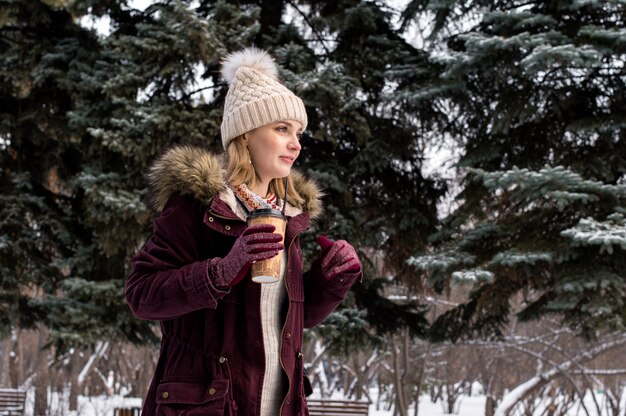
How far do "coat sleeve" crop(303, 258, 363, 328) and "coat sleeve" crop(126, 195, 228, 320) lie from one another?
440mm

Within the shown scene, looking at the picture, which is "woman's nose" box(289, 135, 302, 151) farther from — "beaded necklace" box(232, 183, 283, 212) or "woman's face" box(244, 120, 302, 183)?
"beaded necklace" box(232, 183, 283, 212)

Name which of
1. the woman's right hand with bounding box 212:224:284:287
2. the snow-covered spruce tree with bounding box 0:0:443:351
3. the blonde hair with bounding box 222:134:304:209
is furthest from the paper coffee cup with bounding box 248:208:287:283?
the snow-covered spruce tree with bounding box 0:0:443:351

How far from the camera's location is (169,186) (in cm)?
230

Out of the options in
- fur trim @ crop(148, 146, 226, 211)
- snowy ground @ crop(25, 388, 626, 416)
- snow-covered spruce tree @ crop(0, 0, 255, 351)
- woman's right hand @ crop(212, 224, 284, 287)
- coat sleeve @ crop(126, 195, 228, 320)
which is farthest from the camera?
snowy ground @ crop(25, 388, 626, 416)

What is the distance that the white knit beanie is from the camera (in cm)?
239

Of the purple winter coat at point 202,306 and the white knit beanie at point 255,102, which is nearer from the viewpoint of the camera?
the purple winter coat at point 202,306

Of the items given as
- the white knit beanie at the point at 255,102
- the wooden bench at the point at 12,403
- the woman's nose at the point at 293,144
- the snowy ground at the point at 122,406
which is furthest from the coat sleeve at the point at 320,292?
the wooden bench at the point at 12,403

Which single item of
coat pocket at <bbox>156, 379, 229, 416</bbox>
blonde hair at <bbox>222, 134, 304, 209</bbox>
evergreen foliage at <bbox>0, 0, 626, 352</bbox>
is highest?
evergreen foliage at <bbox>0, 0, 626, 352</bbox>

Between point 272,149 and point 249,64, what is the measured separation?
41 cm

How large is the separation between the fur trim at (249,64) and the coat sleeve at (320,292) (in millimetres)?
720

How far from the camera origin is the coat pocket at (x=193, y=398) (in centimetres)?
206

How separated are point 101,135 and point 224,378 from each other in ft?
16.0

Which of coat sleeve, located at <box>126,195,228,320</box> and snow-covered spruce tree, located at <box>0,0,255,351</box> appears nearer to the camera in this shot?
coat sleeve, located at <box>126,195,228,320</box>

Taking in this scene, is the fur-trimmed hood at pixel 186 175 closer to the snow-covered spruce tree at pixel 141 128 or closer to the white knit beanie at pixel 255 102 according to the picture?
the white knit beanie at pixel 255 102
